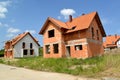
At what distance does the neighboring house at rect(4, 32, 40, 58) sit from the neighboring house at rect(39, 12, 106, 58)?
2167cm

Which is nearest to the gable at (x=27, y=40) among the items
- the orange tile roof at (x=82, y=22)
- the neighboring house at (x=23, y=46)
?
the neighboring house at (x=23, y=46)

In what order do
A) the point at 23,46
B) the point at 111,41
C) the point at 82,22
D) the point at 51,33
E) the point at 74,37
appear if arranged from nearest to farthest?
the point at 74,37
the point at 82,22
the point at 51,33
the point at 23,46
the point at 111,41

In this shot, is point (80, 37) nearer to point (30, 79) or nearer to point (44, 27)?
point (44, 27)

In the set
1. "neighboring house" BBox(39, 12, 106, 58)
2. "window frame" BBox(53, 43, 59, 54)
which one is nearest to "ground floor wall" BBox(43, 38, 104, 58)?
"neighboring house" BBox(39, 12, 106, 58)

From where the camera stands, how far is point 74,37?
105 ft

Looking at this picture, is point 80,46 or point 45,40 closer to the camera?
point 80,46

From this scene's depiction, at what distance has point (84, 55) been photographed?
98.6ft

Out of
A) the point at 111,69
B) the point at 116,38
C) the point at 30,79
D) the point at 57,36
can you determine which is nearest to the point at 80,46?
the point at 57,36

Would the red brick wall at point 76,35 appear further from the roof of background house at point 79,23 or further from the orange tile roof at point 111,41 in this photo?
the orange tile roof at point 111,41

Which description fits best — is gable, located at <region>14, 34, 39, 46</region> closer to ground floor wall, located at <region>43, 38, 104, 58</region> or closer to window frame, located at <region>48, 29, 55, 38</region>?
window frame, located at <region>48, 29, 55, 38</region>

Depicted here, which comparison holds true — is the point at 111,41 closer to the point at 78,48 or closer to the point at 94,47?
the point at 94,47

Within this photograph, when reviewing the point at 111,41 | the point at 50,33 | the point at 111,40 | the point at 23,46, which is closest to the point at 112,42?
the point at 111,41

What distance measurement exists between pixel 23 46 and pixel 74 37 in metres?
28.6

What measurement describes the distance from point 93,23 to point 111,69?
18.5 metres
